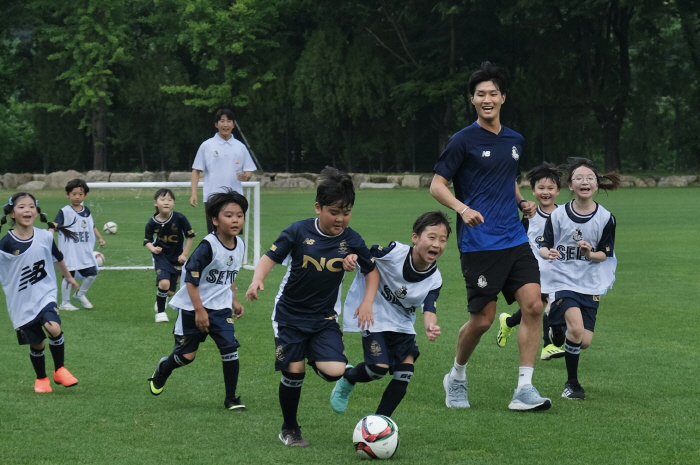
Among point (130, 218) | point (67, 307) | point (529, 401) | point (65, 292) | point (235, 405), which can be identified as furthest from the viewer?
point (130, 218)

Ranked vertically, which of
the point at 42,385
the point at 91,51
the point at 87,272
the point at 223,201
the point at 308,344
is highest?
the point at 91,51

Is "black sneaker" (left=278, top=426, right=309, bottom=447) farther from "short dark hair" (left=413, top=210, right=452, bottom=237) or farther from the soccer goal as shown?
the soccer goal

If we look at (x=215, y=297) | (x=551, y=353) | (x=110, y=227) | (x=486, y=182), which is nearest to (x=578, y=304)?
(x=551, y=353)

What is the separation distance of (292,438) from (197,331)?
1.39 m

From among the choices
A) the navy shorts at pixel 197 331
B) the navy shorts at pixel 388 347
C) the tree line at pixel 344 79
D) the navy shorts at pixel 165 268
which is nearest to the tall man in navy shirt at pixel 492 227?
the navy shorts at pixel 388 347

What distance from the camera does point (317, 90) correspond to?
36656mm

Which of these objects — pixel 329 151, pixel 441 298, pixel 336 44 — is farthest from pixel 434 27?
pixel 441 298

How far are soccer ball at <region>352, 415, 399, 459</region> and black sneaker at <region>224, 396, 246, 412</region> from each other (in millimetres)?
1248

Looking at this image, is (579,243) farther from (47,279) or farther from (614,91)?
(614,91)

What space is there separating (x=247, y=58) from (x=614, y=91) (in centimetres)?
1465

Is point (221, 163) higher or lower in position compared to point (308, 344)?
higher

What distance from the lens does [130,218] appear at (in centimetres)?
1791

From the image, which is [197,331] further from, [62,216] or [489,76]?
[62,216]

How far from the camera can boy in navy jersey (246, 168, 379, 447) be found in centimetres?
516
